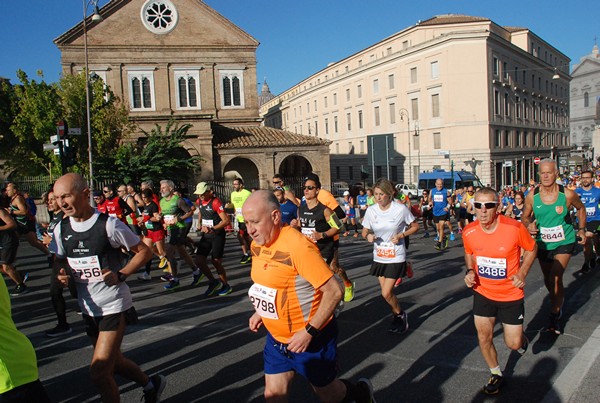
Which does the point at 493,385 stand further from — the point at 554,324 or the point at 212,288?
the point at 212,288

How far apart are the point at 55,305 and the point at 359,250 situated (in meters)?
8.74

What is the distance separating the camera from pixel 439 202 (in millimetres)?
14664

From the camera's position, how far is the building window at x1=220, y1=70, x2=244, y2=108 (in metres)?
37.1

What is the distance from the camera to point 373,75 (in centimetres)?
5800

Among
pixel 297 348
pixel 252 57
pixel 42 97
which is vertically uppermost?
pixel 252 57

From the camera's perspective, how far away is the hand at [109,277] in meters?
3.88

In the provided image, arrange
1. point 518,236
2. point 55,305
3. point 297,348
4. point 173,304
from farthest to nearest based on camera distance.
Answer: point 173,304 → point 55,305 → point 518,236 → point 297,348

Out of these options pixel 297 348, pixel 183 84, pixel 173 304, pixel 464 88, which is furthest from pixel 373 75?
pixel 297 348

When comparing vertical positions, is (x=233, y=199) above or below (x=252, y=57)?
below

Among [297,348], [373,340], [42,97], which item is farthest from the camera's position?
[42,97]

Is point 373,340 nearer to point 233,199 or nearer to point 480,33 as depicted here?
point 233,199

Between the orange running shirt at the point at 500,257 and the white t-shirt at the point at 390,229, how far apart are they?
5.76 ft

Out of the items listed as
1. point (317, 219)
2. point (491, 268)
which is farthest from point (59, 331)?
point (491, 268)

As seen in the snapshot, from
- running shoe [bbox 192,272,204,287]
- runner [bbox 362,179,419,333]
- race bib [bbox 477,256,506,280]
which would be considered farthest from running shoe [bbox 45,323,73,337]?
race bib [bbox 477,256,506,280]
